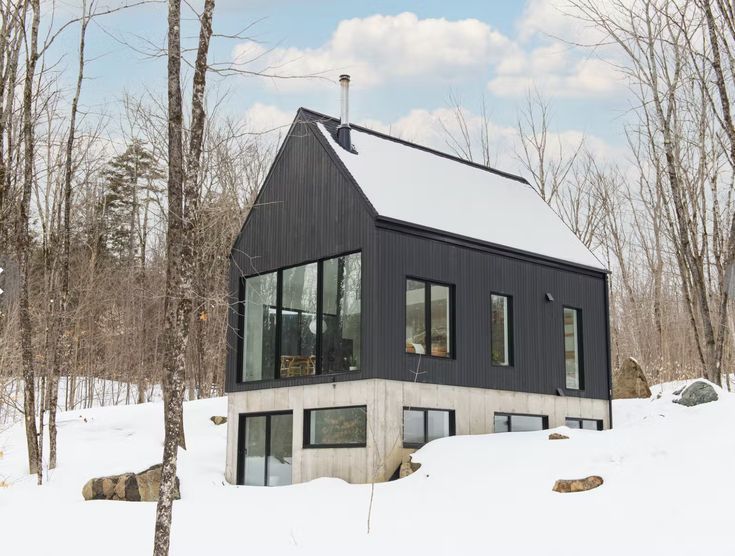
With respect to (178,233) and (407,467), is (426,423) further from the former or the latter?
(178,233)

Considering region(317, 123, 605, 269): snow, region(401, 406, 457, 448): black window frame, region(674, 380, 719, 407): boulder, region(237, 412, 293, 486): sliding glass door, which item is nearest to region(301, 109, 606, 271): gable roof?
region(317, 123, 605, 269): snow

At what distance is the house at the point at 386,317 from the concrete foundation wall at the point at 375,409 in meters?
0.03

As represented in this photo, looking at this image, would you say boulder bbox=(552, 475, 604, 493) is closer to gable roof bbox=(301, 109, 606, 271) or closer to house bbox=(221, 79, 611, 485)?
house bbox=(221, 79, 611, 485)

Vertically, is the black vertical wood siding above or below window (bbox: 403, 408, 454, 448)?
above

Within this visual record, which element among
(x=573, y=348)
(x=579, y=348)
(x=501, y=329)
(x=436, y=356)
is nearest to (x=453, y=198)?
(x=501, y=329)

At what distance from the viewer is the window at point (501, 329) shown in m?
16.3

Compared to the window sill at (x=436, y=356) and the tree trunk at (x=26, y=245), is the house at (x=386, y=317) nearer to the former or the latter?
the window sill at (x=436, y=356)

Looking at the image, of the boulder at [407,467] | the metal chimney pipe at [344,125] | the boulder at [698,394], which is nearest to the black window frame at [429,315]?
the boulder at [407,467]

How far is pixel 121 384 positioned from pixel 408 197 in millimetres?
22696

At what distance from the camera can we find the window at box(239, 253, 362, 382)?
14.8m

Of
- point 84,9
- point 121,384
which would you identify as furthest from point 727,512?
point 121,384

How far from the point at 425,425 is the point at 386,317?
231 centimetres

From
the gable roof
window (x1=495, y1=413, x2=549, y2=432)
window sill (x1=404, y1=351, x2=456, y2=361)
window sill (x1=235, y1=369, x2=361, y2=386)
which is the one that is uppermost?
the gable roof

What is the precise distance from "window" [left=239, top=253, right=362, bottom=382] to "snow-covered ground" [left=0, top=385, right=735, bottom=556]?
2.49 m
